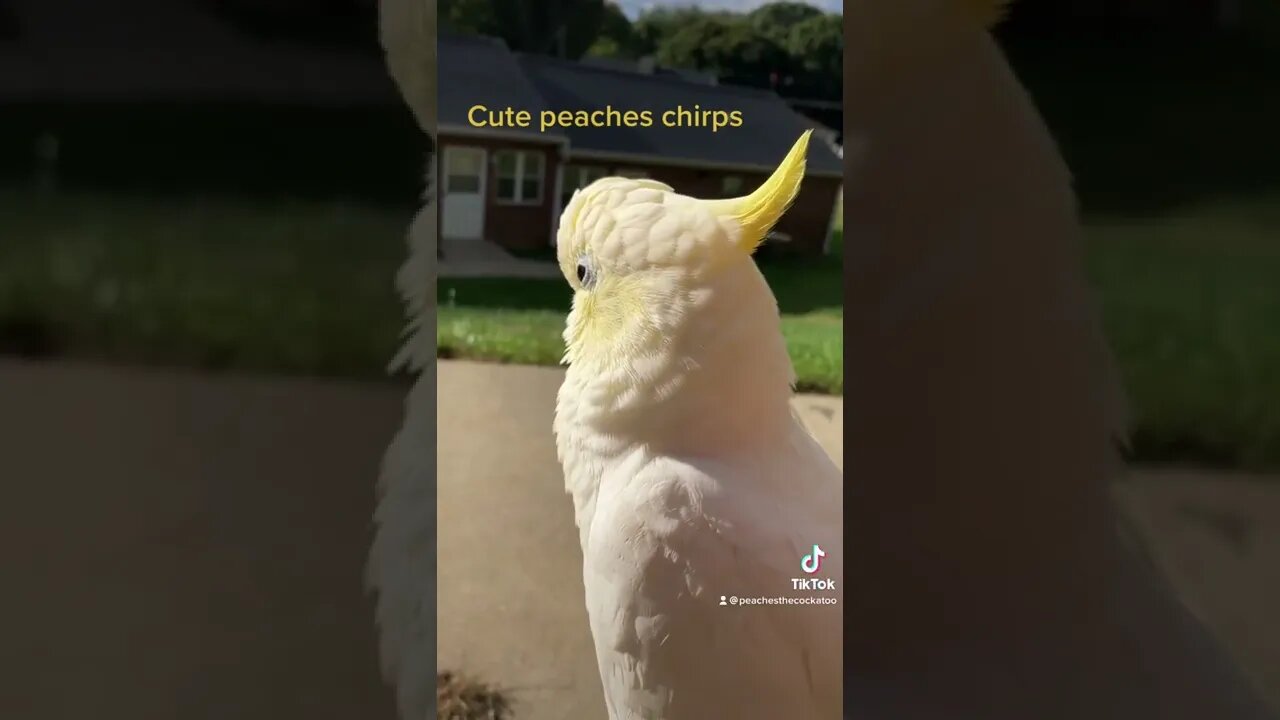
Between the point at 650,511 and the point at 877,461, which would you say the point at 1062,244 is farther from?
the point at 650,511

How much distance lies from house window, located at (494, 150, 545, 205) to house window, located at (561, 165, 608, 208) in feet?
0.11

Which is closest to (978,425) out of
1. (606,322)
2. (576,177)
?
(606,322)

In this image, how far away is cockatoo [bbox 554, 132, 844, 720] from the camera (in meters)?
1.01

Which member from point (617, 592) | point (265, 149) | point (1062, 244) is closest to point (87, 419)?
point (265, 149)

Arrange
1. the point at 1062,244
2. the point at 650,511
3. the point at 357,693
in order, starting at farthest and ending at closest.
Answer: the point at 357,693
the point at 1062,244
the point at 650,511

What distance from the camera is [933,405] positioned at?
112 cm

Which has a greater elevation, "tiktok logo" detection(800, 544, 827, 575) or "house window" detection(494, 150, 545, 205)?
"house window" detection(494, 150, 545, 205)

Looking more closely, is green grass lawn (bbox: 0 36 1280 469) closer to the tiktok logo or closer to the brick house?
the brick house

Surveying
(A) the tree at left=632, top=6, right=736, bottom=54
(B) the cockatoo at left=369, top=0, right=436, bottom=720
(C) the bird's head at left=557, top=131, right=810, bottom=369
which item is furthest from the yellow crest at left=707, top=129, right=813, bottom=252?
(B) the cockatoo at left=369, top=0, right=436, bottom=720

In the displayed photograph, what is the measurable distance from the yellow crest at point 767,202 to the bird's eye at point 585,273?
0.19 metres

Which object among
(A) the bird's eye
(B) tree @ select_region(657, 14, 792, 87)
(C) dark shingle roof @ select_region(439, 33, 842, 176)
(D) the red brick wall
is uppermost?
(B) tree @ select_region(657, 14, 792, 87)

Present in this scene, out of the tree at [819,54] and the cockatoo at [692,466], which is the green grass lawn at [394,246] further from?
the tree at [819,54]

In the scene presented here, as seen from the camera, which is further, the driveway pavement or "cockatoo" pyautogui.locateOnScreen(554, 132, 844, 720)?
the driveway pavement

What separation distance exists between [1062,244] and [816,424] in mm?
447
